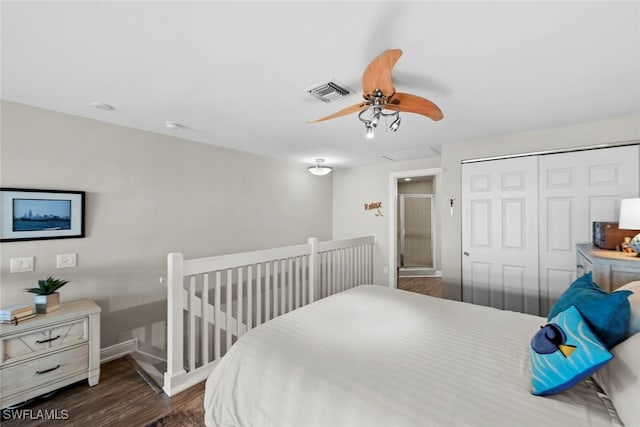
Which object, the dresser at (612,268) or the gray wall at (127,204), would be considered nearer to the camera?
the dresser at (612,268)

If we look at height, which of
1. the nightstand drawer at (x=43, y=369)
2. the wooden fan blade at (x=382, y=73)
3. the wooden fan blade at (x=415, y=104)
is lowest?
the nightstand drawer at (x=43, y=369)

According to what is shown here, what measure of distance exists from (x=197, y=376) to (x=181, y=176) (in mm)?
2146

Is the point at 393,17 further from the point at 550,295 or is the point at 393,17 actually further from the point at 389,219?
the point at 389,219

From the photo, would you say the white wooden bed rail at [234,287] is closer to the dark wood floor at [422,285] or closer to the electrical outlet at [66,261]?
the electrical outlet at [66,261]

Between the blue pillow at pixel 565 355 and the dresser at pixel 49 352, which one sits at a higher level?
the blue pillow at pixel 565 355

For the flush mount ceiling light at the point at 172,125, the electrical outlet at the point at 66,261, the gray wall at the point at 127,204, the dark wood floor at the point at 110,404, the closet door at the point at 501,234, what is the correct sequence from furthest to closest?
the closet door at the point at 501,234 < the flush mount ceiling light at the point at 172,125 < the electrical outlet at the point at 66,261 < the gray wall at the point at 127,204 < the dark wood floor at the point at 110,404

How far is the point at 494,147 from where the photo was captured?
3.27 m

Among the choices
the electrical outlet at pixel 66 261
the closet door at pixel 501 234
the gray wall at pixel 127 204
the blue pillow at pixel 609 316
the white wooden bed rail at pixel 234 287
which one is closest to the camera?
the blue pillow at pixel 609 316

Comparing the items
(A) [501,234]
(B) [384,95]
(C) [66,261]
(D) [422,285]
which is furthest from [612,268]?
(C) [66,261]

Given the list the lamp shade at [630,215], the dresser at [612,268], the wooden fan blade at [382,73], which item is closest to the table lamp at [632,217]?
the lamp shade at [630,215]

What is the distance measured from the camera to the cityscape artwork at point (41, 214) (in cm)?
225

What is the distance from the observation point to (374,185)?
4840mm

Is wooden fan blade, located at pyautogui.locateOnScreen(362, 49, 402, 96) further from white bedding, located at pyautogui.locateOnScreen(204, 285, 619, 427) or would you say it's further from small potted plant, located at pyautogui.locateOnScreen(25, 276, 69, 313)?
small potted plant, located at pyautogui.locateOnScreen(25, 276, 69, 313)

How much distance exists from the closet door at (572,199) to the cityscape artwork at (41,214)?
4737mm
